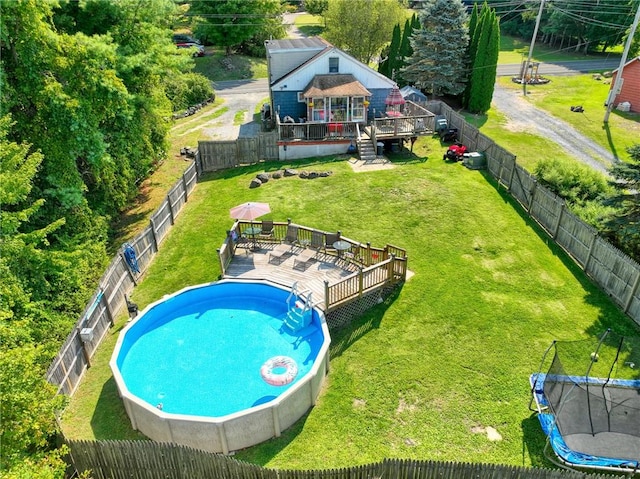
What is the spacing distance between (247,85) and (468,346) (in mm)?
38304

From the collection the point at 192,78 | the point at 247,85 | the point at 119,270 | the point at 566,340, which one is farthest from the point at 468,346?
the point at 247,85

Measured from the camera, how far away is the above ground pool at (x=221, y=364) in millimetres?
10516

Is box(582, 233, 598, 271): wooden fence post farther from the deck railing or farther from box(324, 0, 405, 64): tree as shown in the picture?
box(324, 0, 405, 64): tree

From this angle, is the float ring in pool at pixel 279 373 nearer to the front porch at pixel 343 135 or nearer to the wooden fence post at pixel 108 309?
the wooden fence post at pixel 108 309

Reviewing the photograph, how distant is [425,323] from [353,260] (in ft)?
11.5

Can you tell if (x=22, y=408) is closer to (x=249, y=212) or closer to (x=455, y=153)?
(x=249, y=212)

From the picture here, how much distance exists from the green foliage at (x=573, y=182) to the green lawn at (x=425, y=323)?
71.8 inches

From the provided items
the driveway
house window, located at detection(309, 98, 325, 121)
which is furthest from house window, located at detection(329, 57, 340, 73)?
the driveway

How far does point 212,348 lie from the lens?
13438 mm

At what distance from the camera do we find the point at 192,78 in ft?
123

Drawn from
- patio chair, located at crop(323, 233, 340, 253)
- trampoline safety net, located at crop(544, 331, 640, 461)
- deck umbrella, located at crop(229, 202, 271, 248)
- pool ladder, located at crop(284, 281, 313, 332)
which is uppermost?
deck umbrella, located at crop(229, 202, 271, 248)

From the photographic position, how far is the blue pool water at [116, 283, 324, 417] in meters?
11.8

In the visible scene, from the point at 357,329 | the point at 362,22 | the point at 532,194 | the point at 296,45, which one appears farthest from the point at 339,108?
the point at 362,22

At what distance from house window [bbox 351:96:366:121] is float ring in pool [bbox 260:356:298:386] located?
60.5 ft
